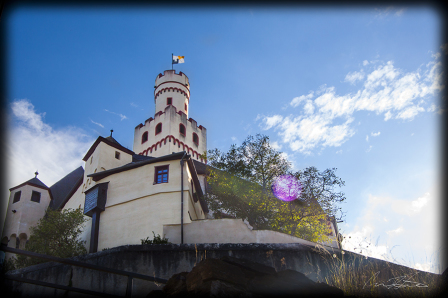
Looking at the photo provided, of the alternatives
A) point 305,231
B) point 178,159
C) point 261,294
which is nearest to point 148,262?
point 261,294

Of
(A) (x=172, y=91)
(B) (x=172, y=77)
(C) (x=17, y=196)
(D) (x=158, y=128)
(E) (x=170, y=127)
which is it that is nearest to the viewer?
(C) (x=17, y=196)

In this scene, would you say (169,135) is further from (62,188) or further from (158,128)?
(62,188)

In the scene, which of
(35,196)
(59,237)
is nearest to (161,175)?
(59,237)

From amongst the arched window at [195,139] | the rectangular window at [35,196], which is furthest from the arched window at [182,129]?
the rectangular window at [35,196]

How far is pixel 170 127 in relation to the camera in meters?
42.9

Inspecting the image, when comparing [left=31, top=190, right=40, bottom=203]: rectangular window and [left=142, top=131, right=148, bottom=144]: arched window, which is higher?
[left=142, top=131, right=148, bottom=144]: arched window

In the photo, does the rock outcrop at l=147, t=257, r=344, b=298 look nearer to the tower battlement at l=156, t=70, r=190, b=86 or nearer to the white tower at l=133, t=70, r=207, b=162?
the white tower at l=133, t=70, r=207, b=162

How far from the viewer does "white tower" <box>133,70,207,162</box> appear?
42406 millimetres

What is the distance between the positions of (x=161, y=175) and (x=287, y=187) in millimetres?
7642

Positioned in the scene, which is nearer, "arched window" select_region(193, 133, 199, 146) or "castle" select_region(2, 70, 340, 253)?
"castle" select_region(2, 70, 340, 253)

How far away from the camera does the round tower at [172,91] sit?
47787 millimetres

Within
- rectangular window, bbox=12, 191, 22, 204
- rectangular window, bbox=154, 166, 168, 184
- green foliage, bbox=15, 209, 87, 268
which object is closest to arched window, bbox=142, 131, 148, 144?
rectangular window, bbox=12, 191, 22, 204

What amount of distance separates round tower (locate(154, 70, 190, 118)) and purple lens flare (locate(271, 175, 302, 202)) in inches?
1076

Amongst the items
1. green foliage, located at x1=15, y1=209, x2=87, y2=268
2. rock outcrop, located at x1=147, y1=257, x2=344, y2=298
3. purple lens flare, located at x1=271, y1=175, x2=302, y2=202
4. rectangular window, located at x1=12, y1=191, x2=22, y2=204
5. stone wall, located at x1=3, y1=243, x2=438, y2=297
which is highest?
rectangular window, located at x1=12, y1=191, x2=22, y2=204
